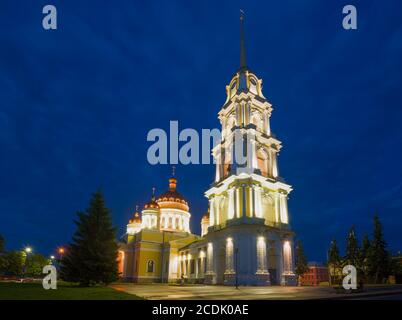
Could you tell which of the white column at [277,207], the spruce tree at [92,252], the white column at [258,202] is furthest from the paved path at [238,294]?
the white column at [277,207]

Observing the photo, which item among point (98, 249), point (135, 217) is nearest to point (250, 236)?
point (98, 249)

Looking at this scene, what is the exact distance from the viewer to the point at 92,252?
25047mm

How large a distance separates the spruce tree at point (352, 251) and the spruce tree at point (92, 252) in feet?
121

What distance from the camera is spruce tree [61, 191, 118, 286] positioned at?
25.0m

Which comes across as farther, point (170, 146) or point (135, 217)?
point (135, 217)

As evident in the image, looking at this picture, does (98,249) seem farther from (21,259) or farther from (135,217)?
(135,217)

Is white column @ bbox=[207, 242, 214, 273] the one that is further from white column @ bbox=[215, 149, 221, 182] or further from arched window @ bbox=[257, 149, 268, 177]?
arched window @ bbox=[257, 149, 268, 177]

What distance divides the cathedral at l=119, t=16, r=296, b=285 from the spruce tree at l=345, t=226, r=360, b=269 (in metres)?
12.8

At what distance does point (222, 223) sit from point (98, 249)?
2086cm

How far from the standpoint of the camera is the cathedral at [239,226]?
3797 cm

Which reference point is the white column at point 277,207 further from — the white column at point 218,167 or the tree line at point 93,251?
the tree line at point 93,251

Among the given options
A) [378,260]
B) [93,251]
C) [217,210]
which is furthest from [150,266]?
[378,260]

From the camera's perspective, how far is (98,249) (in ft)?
83.7
